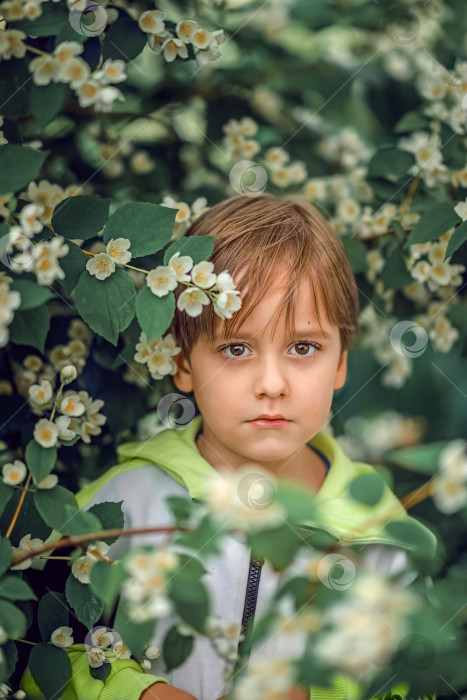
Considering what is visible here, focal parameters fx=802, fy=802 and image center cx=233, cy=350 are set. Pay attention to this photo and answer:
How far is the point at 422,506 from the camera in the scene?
2.01m

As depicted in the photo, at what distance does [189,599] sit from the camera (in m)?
0.89

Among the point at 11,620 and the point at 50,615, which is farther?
the point at 50,615

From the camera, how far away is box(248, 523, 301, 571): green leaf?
2.82 ft

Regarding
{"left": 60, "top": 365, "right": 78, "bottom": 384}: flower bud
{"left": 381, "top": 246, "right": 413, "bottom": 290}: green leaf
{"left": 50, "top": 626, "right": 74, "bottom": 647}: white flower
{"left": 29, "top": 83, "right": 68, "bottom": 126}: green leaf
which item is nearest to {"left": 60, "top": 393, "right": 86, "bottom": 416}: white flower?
{"left": 60, "top": 365, "right": 78, "bottom": 384}: flower bud

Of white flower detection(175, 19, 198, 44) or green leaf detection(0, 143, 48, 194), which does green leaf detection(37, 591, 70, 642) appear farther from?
white flower detection(175, 19, 198, 44)

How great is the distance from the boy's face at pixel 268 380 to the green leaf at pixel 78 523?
1.03 ft

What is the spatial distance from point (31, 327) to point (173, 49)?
0.61 m

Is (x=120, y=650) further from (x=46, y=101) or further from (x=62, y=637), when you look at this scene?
(x=46, y=101)

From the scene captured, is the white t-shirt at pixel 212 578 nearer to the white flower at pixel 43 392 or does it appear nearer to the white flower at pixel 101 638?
the white flower at pixel 101 638

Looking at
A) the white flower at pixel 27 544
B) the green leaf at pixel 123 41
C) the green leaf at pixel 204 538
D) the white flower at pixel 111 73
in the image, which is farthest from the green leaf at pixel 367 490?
the green leaf at pixel 123 41

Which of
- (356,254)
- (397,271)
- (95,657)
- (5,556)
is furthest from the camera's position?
(356,254)

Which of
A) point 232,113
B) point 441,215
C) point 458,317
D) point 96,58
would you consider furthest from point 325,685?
point 232,113

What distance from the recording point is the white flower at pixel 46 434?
117cm

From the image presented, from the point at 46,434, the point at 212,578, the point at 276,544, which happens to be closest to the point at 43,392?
the point at 46,434
